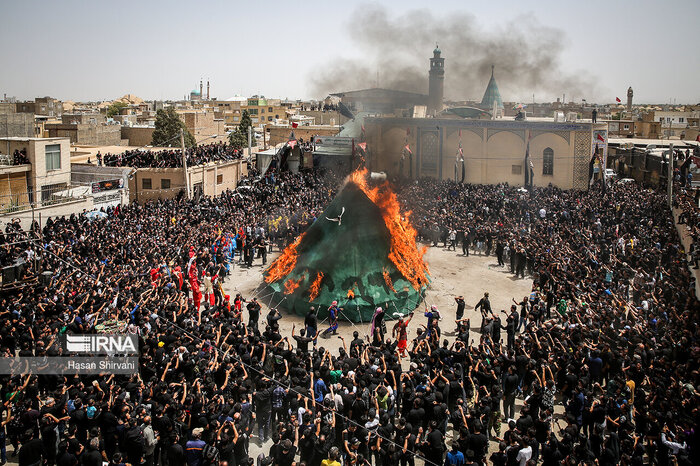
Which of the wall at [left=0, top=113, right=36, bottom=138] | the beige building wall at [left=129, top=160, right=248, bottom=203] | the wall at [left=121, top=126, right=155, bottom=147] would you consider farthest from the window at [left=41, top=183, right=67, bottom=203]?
the wall at [left=121, top=126, right=155, bottom=147]

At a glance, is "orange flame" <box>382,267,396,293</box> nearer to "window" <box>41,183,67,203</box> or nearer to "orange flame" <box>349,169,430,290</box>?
"orange flame" <box>349,169,430,290</box>

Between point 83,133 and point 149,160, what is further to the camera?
point 83,133

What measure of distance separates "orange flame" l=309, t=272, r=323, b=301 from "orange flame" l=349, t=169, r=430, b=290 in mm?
2553

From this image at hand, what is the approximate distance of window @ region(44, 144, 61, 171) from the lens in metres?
30.3

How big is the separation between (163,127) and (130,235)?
1366 inches

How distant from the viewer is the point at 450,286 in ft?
71.1

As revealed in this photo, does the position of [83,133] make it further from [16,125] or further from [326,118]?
[326,118]

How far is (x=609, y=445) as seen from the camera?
890 centimetres

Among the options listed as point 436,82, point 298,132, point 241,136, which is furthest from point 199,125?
point 436,82

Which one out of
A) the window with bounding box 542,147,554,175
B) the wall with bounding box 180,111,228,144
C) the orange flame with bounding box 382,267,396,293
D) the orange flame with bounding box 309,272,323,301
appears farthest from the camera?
the wall with bounding box 180,111,228,144

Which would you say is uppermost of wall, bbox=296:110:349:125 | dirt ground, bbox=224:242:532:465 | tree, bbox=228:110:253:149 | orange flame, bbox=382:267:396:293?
wall, bbox=296:110:349:125

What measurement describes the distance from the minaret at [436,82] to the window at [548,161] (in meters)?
12.7

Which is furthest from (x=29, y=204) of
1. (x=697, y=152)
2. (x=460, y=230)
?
(x=697, y=152)

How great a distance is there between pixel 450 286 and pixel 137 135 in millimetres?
44583
